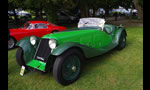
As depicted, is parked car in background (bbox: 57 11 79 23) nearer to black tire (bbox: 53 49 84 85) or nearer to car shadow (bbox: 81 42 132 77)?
car shadow (bbox: 81 42 132 77)

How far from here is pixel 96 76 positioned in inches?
126

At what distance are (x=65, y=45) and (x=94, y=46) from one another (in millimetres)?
1241

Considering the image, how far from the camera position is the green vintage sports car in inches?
107

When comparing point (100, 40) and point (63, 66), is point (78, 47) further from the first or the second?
point (100, 40)

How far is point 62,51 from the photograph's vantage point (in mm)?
2643

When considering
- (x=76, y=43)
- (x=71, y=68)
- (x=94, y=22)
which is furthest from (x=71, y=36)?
(x=94, y=22)

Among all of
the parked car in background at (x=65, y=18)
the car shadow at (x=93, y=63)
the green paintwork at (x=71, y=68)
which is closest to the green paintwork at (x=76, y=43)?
the green paintwork at (x=71, y=68)

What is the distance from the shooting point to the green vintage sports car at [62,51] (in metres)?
2.73

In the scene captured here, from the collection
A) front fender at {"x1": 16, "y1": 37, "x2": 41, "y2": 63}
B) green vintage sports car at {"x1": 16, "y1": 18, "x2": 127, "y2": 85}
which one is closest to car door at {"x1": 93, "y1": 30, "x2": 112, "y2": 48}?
green vintage sports car at {"x1": 16, "y1": 18, "x2": 127, "y2": 85}

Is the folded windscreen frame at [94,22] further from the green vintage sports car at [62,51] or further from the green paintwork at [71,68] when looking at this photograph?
the green paintwork at [71,68]

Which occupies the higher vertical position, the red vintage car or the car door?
the red vintage car

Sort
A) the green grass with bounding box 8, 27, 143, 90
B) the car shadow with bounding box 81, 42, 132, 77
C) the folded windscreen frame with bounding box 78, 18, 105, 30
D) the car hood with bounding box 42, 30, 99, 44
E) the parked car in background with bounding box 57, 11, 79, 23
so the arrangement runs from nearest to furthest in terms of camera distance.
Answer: the green grass with bounding box 8, 27, 143, 90 < the car hood with bounding box 42, 30, 99, 44 < the car shadow with bounding box 81, 42, 132, 77 < the folded windscreen frame with bounding box 78, 18, 105, 30 < the parked car in background with bounding box 57, 11, 79, 23

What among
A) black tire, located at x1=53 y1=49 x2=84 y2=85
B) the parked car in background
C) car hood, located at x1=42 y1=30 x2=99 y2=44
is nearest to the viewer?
black tire, located at x1=53 y1=49 x2=84 y2=85
